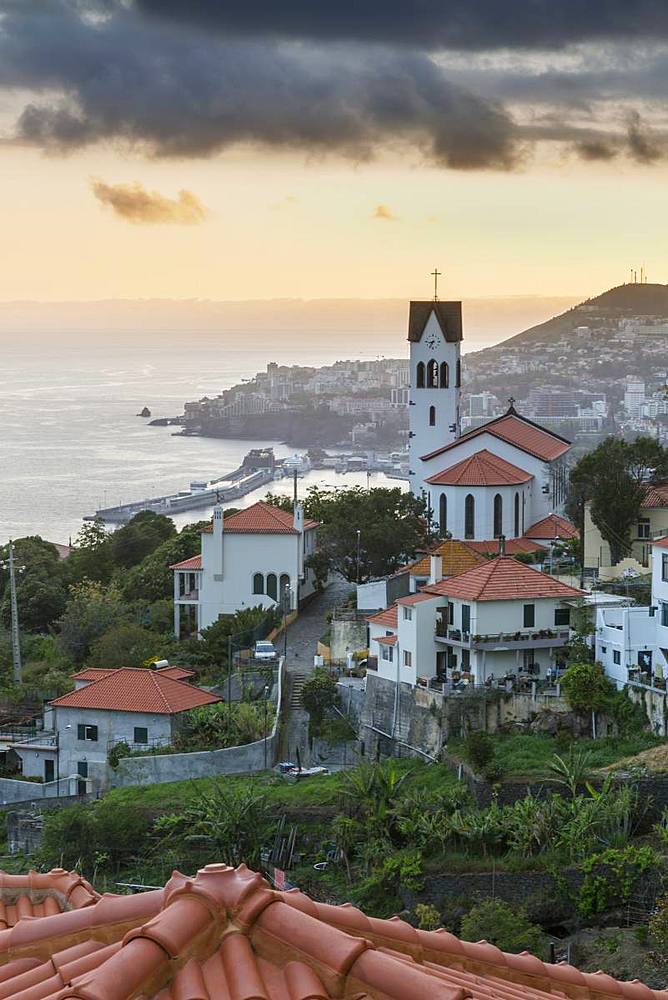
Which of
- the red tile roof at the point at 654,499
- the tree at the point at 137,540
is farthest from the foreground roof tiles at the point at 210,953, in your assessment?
the tree at the point at 137,540

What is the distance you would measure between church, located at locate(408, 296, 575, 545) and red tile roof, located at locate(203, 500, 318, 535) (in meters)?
4.26

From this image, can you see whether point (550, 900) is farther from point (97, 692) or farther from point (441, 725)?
point (97, 692)

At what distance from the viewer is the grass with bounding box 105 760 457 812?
→ 2731 cm

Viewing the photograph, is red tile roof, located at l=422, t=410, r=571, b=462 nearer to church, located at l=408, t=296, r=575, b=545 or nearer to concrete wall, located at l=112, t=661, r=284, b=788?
church, located at l=408, t=296, r=575, b=545

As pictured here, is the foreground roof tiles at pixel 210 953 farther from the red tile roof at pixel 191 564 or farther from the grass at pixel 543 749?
the red tile roof at pixel 191 564

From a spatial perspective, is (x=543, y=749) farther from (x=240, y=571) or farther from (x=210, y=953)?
(x=210, y=953)

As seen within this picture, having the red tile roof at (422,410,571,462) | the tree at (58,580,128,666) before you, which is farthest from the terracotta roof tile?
the red tile roof at (422,410,571,462)

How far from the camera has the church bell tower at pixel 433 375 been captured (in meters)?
54.0

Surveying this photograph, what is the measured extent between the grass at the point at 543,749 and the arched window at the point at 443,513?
16.4 meters

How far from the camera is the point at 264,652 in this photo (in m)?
35.1

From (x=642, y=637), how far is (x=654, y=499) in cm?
1002

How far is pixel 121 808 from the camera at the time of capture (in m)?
28.1

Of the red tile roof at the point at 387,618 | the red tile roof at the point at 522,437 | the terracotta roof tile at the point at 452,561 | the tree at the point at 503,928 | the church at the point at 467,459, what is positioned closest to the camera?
the tree at the point at 503,928

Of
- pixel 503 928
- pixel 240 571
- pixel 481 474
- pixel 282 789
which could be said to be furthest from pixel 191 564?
pixel 503 928
